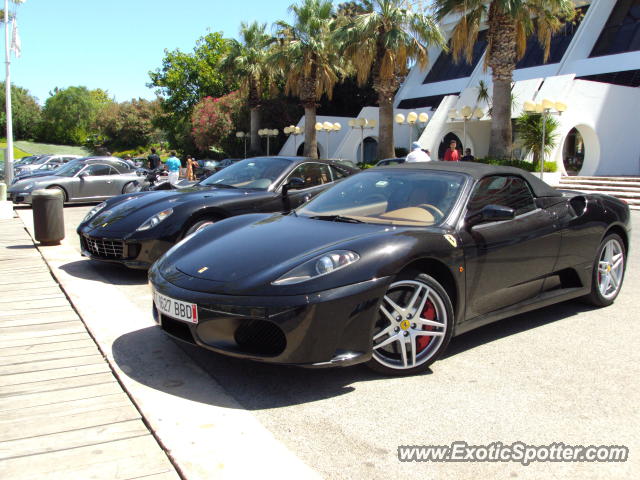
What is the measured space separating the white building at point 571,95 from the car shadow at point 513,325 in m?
18.0

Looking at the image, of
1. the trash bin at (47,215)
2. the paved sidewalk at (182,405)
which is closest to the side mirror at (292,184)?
the paved sidewalk at (182,405)

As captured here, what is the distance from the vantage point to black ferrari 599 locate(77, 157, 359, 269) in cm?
602

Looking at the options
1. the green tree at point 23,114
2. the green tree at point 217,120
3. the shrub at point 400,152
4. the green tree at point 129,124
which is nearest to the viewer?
the shrub at point 400,152

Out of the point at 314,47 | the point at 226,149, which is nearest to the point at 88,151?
the point at 226,149

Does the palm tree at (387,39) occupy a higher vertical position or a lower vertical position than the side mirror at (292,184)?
higher

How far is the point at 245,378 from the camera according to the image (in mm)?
3580

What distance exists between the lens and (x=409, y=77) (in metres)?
40.2

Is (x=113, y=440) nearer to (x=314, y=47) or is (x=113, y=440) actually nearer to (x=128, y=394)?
(x=128, y=394)

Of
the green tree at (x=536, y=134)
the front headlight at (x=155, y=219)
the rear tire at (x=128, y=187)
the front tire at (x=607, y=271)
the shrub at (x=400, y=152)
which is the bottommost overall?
the front tire at (x=607, y=271)

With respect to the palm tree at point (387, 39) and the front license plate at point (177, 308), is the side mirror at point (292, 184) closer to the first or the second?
the front license plate at point (177, 308)

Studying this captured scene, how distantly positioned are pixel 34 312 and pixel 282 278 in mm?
2852

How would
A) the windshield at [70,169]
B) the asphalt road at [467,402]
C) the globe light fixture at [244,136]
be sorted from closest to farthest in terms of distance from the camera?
the asphalt road at [467,402]
the windshield at [70,169]
the globe light fixture at [244,136]

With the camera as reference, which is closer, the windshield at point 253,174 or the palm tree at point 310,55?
the windshield at point 253,174

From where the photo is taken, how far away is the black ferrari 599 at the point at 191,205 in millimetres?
6023
